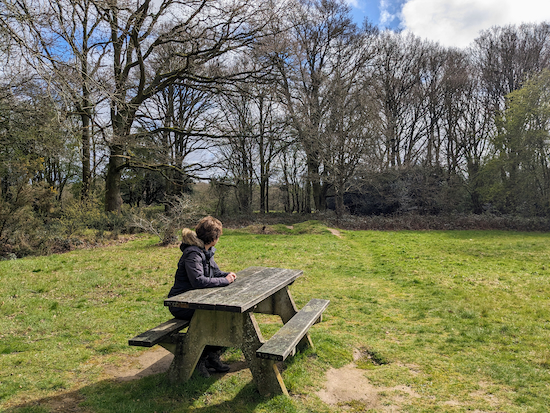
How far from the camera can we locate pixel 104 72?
14508mm

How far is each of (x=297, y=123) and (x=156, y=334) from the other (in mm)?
20089

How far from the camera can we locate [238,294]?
3.50m

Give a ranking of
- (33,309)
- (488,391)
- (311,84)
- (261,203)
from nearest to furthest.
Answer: (488,391) < (33,309) < (311,84) < (261,203)

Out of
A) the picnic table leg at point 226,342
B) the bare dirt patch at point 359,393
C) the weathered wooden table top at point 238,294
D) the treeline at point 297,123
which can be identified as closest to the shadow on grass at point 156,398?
the picnic table leg at point 226,342

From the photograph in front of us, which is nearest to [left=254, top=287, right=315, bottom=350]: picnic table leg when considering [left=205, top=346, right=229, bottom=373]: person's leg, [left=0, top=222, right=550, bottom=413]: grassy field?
[left=0, top=222, right=550, bottom=413]: grassy field

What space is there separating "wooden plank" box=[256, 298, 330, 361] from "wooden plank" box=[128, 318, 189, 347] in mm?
943

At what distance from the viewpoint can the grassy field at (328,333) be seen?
10.9 feet

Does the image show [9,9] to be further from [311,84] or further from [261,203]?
[261,203]

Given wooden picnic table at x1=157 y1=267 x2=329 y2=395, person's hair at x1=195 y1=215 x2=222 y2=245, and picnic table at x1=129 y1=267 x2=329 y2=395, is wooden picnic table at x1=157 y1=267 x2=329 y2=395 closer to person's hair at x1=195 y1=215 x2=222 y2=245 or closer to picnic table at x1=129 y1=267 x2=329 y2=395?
picnic table at x1=129 y1=267 x2=329 y2=395

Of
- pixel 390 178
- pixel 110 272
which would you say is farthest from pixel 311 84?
pixel 110 272

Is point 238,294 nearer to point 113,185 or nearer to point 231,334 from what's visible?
point 231,334

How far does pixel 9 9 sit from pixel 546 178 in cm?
2799

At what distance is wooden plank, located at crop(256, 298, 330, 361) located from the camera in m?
2.95

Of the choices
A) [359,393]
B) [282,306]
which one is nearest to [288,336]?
[359,393]
